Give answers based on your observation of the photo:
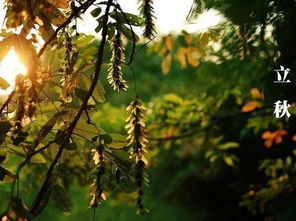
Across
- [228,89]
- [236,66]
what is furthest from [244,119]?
[236,66]

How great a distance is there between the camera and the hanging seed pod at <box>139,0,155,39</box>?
1.20m

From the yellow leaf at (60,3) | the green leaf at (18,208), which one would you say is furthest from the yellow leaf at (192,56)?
the green leaf at (18,208)

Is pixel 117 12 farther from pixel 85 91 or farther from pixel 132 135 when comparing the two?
pixel 132 135

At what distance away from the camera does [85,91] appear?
1.41 metres

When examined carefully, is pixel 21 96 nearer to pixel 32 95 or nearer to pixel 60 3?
pixel 32 95

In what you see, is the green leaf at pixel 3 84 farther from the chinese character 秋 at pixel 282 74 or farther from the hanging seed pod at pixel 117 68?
the chinese character 秋 at pixel 282 74

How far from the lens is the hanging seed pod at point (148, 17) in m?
1.20

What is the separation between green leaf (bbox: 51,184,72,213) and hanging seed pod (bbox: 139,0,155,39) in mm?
577

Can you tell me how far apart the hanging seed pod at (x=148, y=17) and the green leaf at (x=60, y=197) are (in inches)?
22.7

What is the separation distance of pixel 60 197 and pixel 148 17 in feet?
2.08

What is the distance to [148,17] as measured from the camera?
47.8 inches

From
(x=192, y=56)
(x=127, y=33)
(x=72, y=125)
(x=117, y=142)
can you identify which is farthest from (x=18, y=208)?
(x=192, y=56)

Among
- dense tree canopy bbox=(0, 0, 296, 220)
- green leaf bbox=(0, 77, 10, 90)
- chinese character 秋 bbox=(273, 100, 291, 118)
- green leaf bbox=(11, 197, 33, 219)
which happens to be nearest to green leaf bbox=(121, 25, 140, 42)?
dense tree canopy bbox=(0, 0, 296, 220)

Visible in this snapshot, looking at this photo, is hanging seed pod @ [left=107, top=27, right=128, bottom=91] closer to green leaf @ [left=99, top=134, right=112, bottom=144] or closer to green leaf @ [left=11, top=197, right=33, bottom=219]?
green leaf @ [left=99, top=134, right=112, bottom=144]
